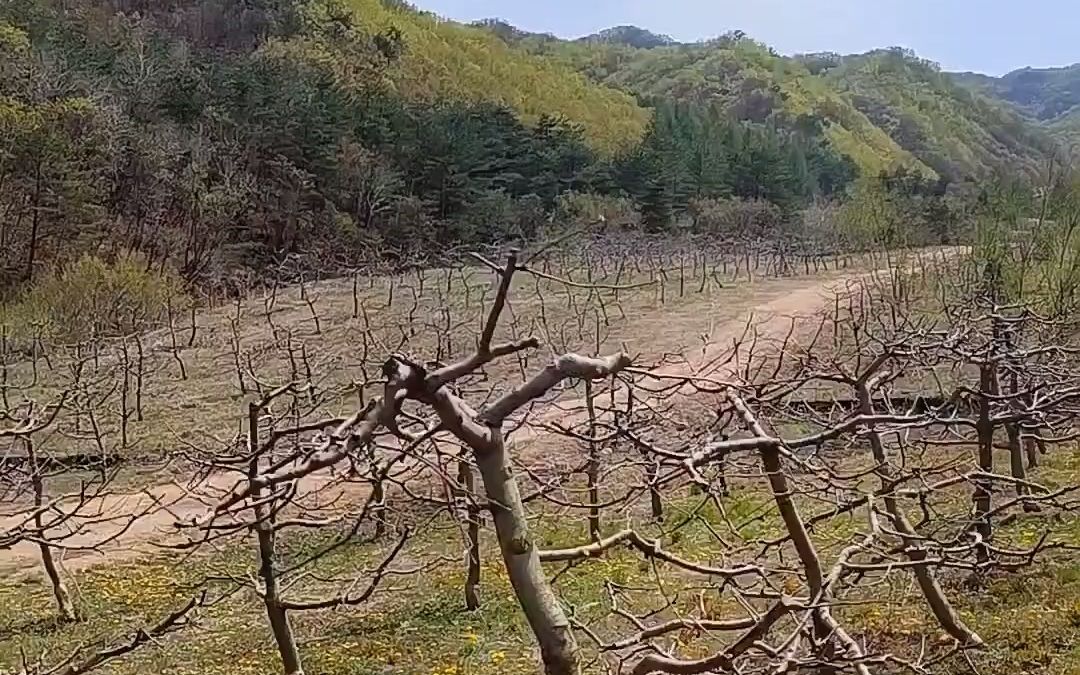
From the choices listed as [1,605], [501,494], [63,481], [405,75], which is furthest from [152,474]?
[405,75]

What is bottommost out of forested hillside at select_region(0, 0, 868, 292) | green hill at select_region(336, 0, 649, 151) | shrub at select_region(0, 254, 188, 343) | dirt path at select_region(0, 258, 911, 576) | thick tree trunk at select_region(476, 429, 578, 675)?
dirt path at select_region(0, 258, 911, 576)

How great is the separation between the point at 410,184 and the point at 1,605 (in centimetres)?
2640

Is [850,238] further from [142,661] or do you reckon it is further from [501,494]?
[501,494]

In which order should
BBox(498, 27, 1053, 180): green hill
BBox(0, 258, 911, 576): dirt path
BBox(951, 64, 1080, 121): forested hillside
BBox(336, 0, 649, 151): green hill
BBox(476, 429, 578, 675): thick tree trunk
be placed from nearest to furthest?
BBox(476, 429, 578, 675): thick tree trunk
BBox(0, 258, 911, 576): dirt path
BBox(336, 0, 649, 151): green hill
BBox(498, 27, 1053, 180): green hill
BBox(951, 64, 1080, 121): forested hillside

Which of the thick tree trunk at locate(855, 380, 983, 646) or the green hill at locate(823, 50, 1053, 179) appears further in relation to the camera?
the green hill at locate(823, 50, 1053, 179)

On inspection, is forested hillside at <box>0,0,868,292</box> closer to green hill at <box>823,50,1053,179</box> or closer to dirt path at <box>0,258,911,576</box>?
dirt path at <box>0,258,911,576</box>

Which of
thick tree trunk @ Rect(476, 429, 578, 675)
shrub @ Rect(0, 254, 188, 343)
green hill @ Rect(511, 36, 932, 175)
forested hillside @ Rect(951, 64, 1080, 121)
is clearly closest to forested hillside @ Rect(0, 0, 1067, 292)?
shrub @ Rect(0, 254, 188, 343)

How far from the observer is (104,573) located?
9.33m

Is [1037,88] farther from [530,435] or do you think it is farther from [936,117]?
[530,435]

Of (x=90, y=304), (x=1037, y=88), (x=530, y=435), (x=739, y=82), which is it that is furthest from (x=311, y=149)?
(x=1037, y=88)

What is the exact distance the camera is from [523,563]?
181 centimetres

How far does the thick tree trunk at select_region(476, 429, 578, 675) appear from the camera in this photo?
5.95 ft

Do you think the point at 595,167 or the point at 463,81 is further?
the point at 463,81

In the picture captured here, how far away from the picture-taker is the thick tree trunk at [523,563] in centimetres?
181
